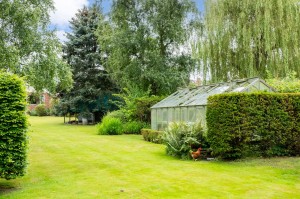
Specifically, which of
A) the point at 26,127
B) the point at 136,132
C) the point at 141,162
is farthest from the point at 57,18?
the point at 26,127

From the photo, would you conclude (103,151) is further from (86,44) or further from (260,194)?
(86,44)

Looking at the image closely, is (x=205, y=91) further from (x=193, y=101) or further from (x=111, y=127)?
(x=111, y=127)

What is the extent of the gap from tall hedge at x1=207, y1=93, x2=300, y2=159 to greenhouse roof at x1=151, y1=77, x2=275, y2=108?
1886 millimetres

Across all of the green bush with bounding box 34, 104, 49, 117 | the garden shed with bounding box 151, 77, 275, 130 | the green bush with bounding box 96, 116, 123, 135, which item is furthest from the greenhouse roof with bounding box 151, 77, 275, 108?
the green bush with bounding box 34, 104, 49, 117

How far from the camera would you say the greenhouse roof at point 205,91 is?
12125mm

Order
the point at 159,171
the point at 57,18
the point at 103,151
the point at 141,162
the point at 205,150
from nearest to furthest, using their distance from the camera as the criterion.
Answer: the point at 159,171 → the point at 141,162 → the point at 205,150 → the point at 103,151 → the point at 57,18

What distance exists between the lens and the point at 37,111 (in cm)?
4716

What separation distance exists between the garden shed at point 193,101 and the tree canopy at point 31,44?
5545mm

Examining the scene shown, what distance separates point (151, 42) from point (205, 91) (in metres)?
9.71

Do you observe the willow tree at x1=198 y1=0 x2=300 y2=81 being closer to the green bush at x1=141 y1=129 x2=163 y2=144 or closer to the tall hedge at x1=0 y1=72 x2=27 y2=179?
the green bush at x1=141 y1=129 x2=163 y2=144

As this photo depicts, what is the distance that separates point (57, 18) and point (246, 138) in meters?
13.7

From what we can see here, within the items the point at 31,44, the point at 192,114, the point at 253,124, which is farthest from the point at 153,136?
A: the point at 31,44

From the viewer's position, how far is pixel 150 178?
23.9 ft

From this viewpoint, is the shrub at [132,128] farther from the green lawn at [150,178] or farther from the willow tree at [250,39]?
the green lawn at [150,178]
